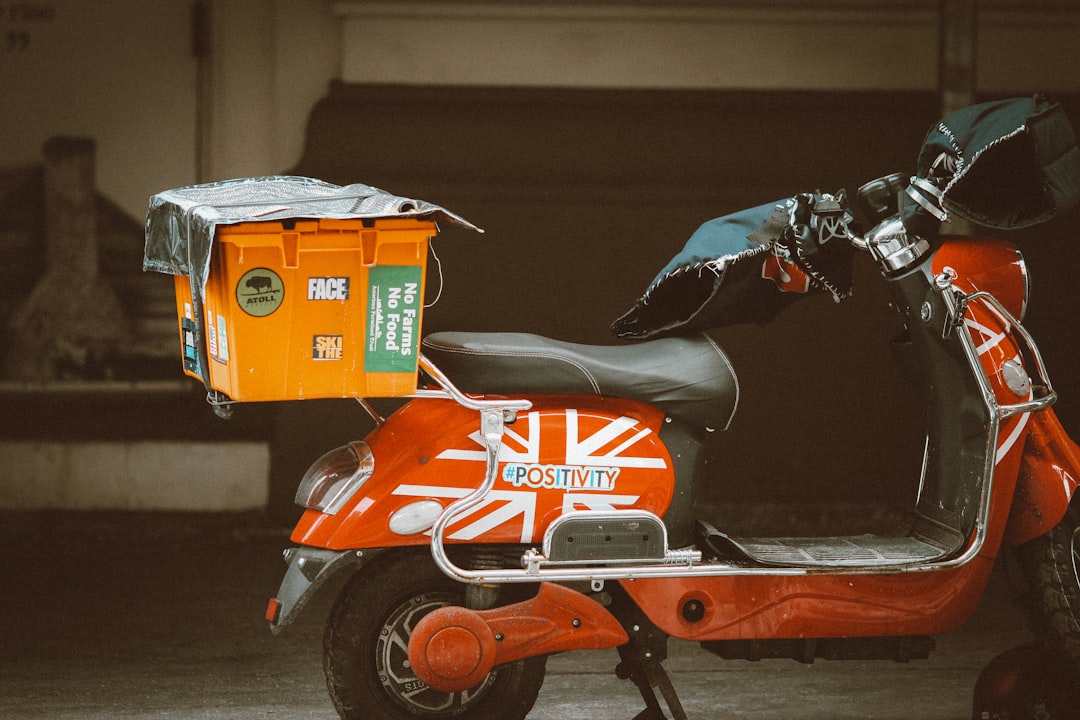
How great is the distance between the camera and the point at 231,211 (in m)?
3.88

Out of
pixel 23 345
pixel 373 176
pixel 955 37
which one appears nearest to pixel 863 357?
pixel 955 37

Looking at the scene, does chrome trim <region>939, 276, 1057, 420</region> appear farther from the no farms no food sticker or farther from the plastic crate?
the no farms no food sticker

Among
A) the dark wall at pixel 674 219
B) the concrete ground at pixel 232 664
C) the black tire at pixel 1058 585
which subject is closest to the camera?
the black tire at pixel 1058 585

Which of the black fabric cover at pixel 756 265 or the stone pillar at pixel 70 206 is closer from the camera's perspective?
the black fabric cover at pixel 756 265

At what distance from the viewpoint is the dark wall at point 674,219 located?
795cm

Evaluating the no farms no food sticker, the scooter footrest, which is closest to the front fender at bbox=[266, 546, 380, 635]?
the no farms no food sticker

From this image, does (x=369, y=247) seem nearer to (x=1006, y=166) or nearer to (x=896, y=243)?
(x=896, y=243)

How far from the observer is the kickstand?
429 centimetres

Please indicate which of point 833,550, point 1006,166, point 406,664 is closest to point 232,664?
point 406,664

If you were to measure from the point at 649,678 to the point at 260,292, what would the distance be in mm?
1632

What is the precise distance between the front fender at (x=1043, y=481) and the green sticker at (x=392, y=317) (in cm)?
197

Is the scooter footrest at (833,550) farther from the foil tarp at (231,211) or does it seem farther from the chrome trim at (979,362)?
the foil tarp at (231,211)

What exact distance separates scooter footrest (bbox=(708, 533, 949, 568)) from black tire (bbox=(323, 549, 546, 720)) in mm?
894

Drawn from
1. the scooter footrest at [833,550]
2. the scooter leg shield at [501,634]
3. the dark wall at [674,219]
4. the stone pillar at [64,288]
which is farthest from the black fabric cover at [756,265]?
the stone pillar at [64,288]
